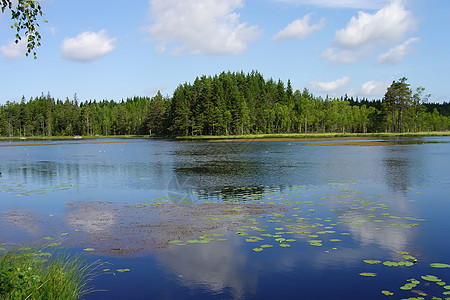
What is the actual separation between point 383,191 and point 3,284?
66.7ft

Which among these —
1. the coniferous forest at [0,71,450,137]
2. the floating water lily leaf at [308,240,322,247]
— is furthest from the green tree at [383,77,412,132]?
the floating water lily leaf at [308,240,322,247]

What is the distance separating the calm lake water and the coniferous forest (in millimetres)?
103959

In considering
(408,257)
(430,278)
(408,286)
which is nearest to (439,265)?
(408,257)

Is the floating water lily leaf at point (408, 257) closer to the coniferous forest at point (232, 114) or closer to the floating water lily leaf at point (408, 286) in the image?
the floating water lily leaf at point (408, 286)

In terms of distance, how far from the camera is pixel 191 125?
130000 mm

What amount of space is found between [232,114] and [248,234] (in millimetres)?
119299

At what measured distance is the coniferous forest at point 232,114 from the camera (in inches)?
5108

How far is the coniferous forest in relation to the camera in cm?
12975

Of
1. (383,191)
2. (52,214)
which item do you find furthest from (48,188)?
(383,191)

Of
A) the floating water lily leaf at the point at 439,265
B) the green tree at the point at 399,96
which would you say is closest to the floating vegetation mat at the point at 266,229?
the floating water lily leaf at the point at 439,265

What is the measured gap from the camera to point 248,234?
13.0 meters

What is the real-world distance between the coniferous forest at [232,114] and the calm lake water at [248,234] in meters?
104

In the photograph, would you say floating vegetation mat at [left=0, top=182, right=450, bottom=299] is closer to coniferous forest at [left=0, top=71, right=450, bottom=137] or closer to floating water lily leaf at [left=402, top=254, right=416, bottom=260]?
floating water lily leaf at [left=402, top=254, right=416, bottom=260]

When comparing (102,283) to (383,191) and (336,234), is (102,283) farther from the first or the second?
(383,191)
